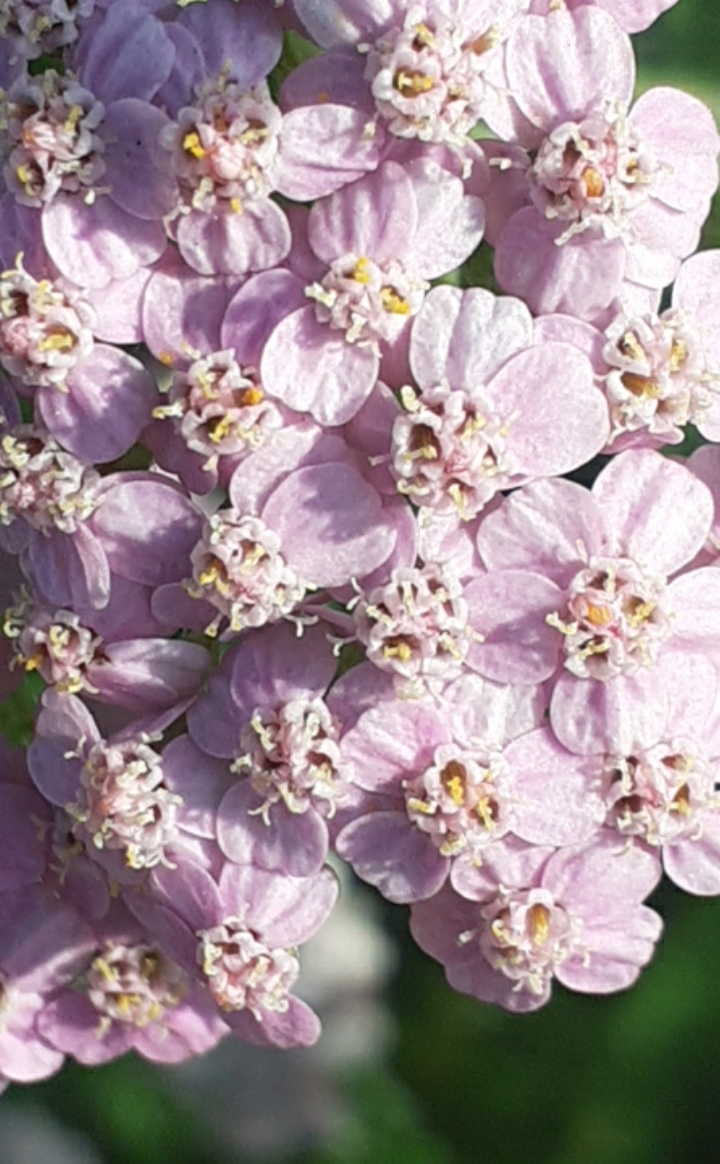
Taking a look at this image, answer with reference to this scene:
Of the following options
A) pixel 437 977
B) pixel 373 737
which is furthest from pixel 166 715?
pixel 437 977

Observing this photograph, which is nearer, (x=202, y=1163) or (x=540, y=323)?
(x=540, y=323)

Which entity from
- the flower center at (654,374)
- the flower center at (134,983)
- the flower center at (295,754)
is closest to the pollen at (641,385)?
the flower center at (654,374)

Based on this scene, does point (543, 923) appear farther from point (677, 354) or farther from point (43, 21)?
point (43, 21)

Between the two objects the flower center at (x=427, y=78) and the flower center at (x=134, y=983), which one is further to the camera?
the flower center at (x=134, y=983)

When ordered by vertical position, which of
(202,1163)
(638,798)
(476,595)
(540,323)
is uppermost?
(540,323)

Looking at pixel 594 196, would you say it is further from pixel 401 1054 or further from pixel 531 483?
pixel 401 1054

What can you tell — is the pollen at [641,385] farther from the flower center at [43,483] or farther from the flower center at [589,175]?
the flower center at [43,483]

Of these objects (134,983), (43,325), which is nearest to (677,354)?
(43,325)
